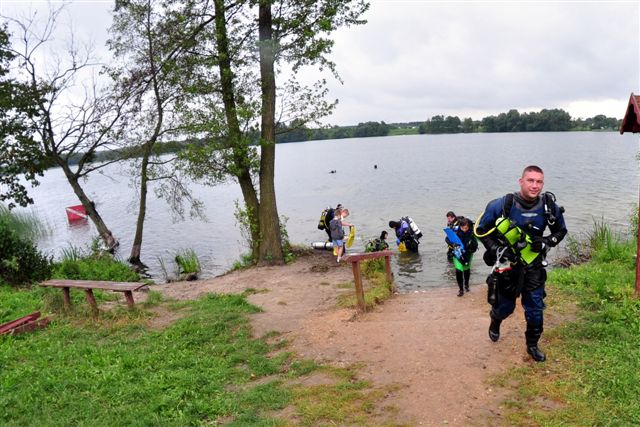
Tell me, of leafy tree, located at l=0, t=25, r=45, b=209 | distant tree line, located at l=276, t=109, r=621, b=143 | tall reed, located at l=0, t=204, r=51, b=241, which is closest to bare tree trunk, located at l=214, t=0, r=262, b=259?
leafy tree, located at l=0, t=25, r=45, b=209

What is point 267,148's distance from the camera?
1340cm

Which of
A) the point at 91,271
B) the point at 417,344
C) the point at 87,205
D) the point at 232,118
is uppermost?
the point at 232,118

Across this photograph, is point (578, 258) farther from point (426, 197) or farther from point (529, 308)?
point (426, 197)

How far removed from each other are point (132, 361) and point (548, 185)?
31448mm

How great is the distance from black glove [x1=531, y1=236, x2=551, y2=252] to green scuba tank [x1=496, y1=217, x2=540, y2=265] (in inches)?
1.6

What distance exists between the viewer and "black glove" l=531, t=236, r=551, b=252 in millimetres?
4589

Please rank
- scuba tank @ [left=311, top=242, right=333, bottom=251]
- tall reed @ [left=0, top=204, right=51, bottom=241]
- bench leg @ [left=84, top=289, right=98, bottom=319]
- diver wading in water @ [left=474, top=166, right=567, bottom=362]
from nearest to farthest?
1. diver wading in water @ [left=474, top=166, right=567, bottom=362]
2. bench leg @ [left=84, top=289, right=98, bottom=319]
3. scuba tank @ [left=311, top=242, right=333, bottom=251]
4. tall reed @ [left=0, top=204, right=51, bottom=241]

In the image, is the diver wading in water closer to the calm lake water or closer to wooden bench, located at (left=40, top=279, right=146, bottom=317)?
wooden bench, located at (left=40, top=279, right=146, bottom=317)

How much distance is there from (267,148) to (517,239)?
378 inches

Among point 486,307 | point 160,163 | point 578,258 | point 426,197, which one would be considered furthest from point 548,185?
point 486,307

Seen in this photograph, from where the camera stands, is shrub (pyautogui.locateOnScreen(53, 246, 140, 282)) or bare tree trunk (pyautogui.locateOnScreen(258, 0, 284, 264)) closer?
bare tree trunk (pyautogui.locateOnScreen(258, 0, 284, 264))

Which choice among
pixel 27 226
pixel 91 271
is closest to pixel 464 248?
pixel 91 271

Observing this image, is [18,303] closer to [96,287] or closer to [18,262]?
[96,287]

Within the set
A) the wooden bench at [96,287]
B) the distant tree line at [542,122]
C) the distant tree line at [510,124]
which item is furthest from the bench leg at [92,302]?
the distant tree line at [542,122]
